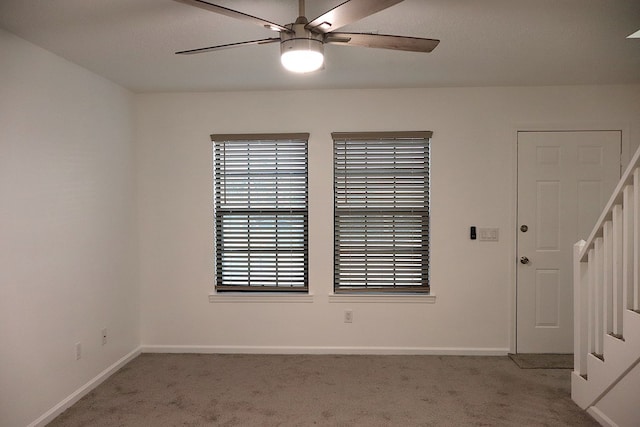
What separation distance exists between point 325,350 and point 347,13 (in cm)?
311

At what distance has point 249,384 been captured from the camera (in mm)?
3420
